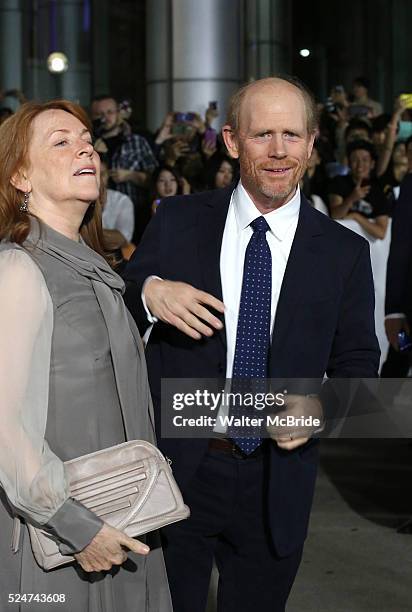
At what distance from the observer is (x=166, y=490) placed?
8.45 ft

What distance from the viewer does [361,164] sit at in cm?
905

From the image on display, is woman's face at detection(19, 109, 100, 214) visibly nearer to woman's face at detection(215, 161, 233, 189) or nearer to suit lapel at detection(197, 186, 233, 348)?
suit lapel at detection(197, 186, 233, 348)

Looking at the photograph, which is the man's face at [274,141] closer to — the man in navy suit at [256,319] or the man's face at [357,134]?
the man in navy suit at [256,319]

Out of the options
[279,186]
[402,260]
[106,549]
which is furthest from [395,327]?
[106,549]

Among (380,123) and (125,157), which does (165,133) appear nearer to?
(125,157)

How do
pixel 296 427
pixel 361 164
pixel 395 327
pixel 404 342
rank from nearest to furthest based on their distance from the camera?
1. pixel 296 427
2. pixel 404 342
3. pixel 395 327
4. pixel 361 164

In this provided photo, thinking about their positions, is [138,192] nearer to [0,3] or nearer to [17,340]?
[17,340]

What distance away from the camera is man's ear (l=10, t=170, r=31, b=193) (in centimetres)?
268

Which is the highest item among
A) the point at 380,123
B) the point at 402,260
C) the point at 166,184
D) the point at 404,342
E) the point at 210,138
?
the point at 380,123

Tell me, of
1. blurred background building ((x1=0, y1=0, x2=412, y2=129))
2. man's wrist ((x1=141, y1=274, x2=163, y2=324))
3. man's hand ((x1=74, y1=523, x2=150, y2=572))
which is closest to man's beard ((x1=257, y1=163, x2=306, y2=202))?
man's wrist ((x1=141, y1=274, x2=163, y2=324))

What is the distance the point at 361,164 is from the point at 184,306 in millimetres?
6532

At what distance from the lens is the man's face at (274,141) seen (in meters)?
2.98

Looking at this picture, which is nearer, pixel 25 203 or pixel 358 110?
pixel 25 203

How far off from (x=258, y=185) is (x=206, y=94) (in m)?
12.8
